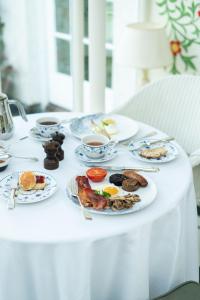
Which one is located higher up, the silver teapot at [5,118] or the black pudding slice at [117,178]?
the silver teapot at [5,118]

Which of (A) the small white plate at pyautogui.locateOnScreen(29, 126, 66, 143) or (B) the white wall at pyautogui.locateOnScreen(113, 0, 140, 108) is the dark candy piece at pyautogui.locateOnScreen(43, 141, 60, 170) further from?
(B) the white wall at pyautogui.locateOnScreen(113, 0, 140, 108)

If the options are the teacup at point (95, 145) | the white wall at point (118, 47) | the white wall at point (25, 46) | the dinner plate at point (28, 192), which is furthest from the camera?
the white wall at point (25, 46)

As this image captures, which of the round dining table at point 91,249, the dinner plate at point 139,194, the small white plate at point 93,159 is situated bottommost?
the round dining table at point 91,249

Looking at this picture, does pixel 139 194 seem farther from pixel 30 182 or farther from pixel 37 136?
pixel 37 136

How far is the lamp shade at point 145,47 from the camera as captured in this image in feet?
9.73

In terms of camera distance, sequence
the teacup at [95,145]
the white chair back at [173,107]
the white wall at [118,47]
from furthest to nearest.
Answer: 1. the white wall at [118,47]
2. the white chair back at [173,107]
3. the teacup at [95,145]

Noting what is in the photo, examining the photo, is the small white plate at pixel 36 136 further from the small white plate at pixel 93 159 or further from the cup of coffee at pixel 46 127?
the small white plate at pixel 93 159

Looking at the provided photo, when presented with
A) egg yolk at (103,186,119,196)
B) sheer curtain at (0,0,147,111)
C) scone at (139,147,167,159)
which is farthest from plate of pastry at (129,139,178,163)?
sheer curtain at (0,0,147,111)

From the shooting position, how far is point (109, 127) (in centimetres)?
186

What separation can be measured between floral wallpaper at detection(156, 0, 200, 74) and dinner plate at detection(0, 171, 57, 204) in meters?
2.12

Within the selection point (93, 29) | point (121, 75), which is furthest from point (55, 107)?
point (93, 29)

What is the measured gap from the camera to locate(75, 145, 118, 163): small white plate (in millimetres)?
1555

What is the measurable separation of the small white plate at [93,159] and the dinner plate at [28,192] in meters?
0.17

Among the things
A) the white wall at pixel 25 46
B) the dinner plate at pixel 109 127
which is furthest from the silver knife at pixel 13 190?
the white wall at pixel 25 46
